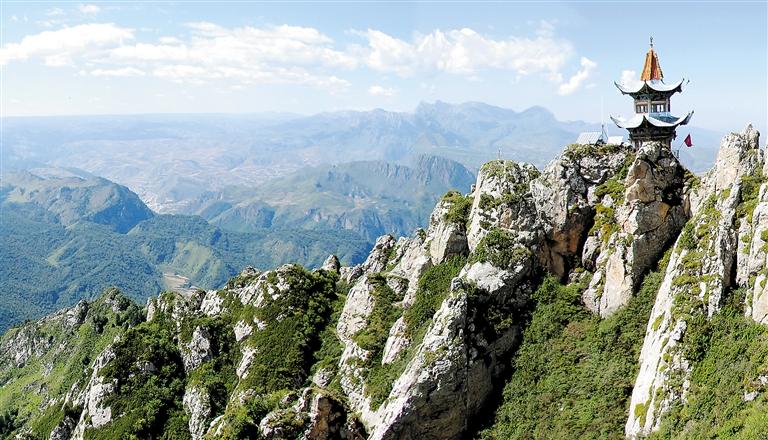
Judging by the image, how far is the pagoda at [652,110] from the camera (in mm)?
60875

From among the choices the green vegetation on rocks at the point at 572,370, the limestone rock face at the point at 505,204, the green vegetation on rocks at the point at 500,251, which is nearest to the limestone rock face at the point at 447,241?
the limestone rock face at the point at 505,204

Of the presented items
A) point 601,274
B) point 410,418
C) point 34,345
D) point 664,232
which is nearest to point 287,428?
point 410,418

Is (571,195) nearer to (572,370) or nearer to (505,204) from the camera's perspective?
(505,204)

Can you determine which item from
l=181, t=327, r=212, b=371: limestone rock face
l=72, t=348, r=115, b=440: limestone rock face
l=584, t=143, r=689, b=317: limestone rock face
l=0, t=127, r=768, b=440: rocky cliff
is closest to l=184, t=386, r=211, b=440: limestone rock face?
l=0, t=127, r=768, b=440: rocky cliff

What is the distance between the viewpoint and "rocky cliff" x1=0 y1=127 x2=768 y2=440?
39.9 m

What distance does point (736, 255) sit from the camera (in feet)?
135

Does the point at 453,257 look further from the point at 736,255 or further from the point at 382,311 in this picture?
the point at 736,255

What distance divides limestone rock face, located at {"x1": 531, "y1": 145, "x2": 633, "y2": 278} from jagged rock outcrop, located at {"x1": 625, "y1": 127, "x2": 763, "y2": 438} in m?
10.1

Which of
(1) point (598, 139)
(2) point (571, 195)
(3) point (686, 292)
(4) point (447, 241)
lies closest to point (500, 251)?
(4) point (447, 241)

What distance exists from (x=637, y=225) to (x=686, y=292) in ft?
31.9

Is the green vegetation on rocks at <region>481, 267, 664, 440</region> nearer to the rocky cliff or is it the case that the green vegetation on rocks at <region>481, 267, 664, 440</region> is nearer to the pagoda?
the rocky cliff

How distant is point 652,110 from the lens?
63.0 meters

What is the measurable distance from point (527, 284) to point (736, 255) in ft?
58.2

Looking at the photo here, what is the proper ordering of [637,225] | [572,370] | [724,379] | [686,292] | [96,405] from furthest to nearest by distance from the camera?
[96,405], [637,225], [572,370], [686,292], [724,379]
